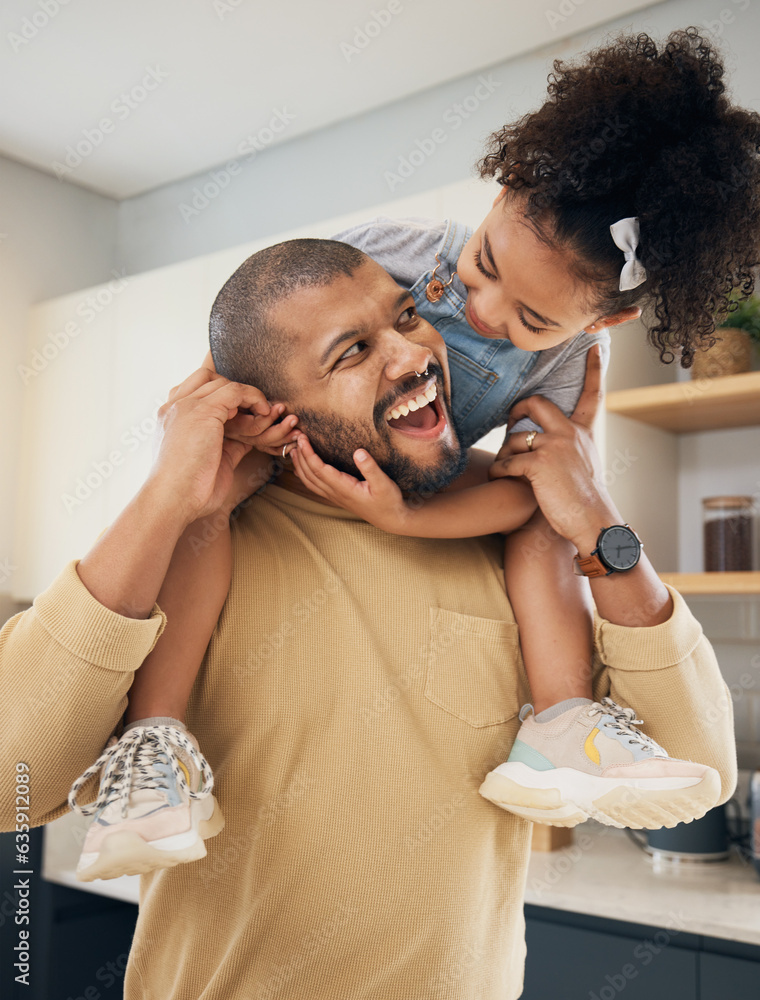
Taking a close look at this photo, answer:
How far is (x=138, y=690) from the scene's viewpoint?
0.80m

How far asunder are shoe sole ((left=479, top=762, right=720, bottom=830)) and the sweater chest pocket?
0.07 meters

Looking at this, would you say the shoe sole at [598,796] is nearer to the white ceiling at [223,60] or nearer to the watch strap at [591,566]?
the watch strap at [591,566]

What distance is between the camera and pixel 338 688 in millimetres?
869

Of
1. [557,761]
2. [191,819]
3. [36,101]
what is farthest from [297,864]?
[36,101]

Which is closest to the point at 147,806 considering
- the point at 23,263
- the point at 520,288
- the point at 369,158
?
the point at 520,288

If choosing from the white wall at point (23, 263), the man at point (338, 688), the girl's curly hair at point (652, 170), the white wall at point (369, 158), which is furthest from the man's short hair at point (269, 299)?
the white wall at point (23, 263)

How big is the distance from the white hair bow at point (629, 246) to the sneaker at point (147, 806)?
633 mm

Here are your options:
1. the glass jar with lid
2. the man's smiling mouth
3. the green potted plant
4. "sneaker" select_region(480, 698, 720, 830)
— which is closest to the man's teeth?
the man's smiling mouth

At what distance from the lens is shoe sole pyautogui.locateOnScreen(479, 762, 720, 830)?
790 millimetres

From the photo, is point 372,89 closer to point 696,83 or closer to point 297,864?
point 696,83

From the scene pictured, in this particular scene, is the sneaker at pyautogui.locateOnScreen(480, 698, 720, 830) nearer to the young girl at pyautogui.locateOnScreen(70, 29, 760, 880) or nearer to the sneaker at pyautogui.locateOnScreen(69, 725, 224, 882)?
the young girl at pyautogui.locateOnScreen(70, 29, 760, 880)

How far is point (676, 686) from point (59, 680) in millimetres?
595

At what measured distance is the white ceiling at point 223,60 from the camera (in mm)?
2408

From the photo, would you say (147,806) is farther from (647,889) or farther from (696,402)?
(696,402)
